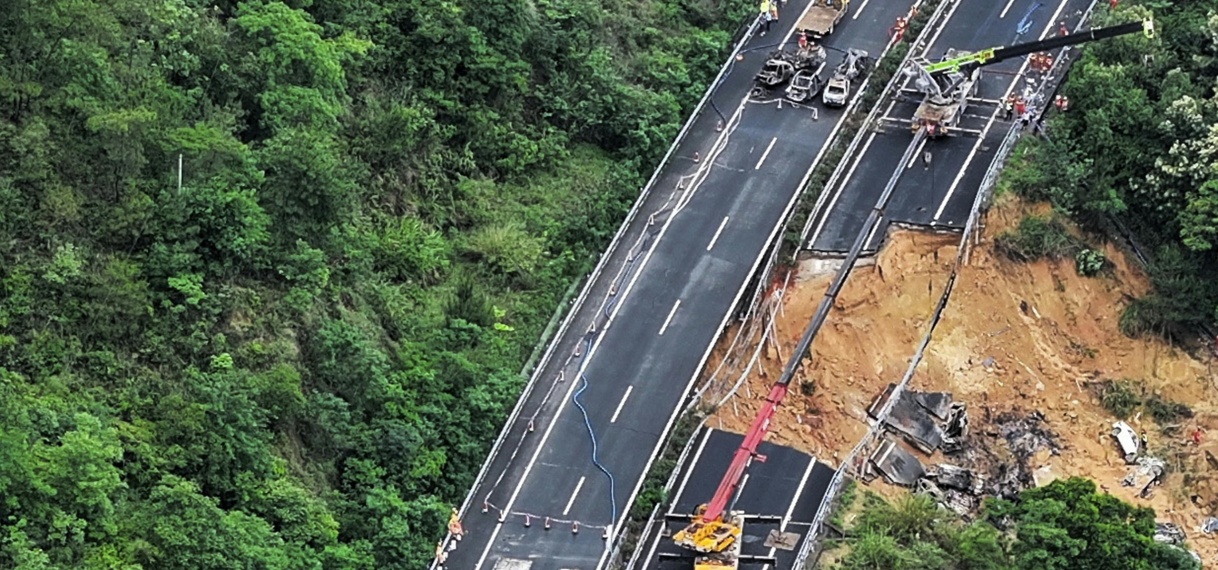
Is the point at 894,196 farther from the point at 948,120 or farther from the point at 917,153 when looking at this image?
the point at 948,120

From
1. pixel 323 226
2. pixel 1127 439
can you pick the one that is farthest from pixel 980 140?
pixel 323 226

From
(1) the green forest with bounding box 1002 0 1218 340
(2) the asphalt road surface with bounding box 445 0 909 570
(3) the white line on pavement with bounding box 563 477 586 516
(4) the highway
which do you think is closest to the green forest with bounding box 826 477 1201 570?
(4) the highway

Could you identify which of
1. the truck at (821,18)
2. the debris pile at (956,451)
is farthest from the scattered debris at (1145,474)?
the truck at (821,18)

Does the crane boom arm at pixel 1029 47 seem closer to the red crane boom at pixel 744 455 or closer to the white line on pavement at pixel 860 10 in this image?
the white line on pavement at pixel 860 10

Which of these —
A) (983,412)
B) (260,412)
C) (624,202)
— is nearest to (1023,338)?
(983,412)

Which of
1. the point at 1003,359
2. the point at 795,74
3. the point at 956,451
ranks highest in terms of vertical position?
the point at 795,74
